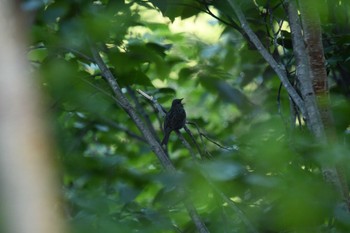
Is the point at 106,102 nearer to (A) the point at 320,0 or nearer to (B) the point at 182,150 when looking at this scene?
(A) the point at 320,0

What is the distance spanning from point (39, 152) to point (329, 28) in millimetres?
2501

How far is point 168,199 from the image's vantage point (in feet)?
9.23

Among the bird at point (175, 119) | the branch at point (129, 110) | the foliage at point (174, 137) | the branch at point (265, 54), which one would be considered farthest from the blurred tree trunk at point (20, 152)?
the bird at point (175, 119)

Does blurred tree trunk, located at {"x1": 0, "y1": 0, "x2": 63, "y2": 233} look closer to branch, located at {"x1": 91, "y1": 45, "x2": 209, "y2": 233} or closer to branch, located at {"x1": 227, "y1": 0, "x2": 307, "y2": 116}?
branch, located at {"x1": 91, "y1": 45, "x2": 209, "y2": 233}

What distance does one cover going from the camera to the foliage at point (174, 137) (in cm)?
154

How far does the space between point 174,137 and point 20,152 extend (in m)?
2.95

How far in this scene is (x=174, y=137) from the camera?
396 centimetres

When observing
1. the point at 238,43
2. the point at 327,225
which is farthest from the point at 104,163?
the point at 238,43

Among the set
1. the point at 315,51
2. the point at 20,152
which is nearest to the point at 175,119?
the point at 315,51

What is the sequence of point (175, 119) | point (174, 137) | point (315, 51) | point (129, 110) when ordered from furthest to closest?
1. point (174, 137)
2. point (175, 119)
3. point (129, 110)
4. point (315, 51)

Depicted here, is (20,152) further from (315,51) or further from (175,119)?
(175,119)

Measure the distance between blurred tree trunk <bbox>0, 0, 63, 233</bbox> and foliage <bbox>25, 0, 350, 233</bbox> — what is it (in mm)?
399

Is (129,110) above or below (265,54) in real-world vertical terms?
below

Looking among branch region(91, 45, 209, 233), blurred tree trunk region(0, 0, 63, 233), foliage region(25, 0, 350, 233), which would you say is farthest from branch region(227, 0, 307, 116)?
blurred tree trunk region(0, 0, 63, 233)
